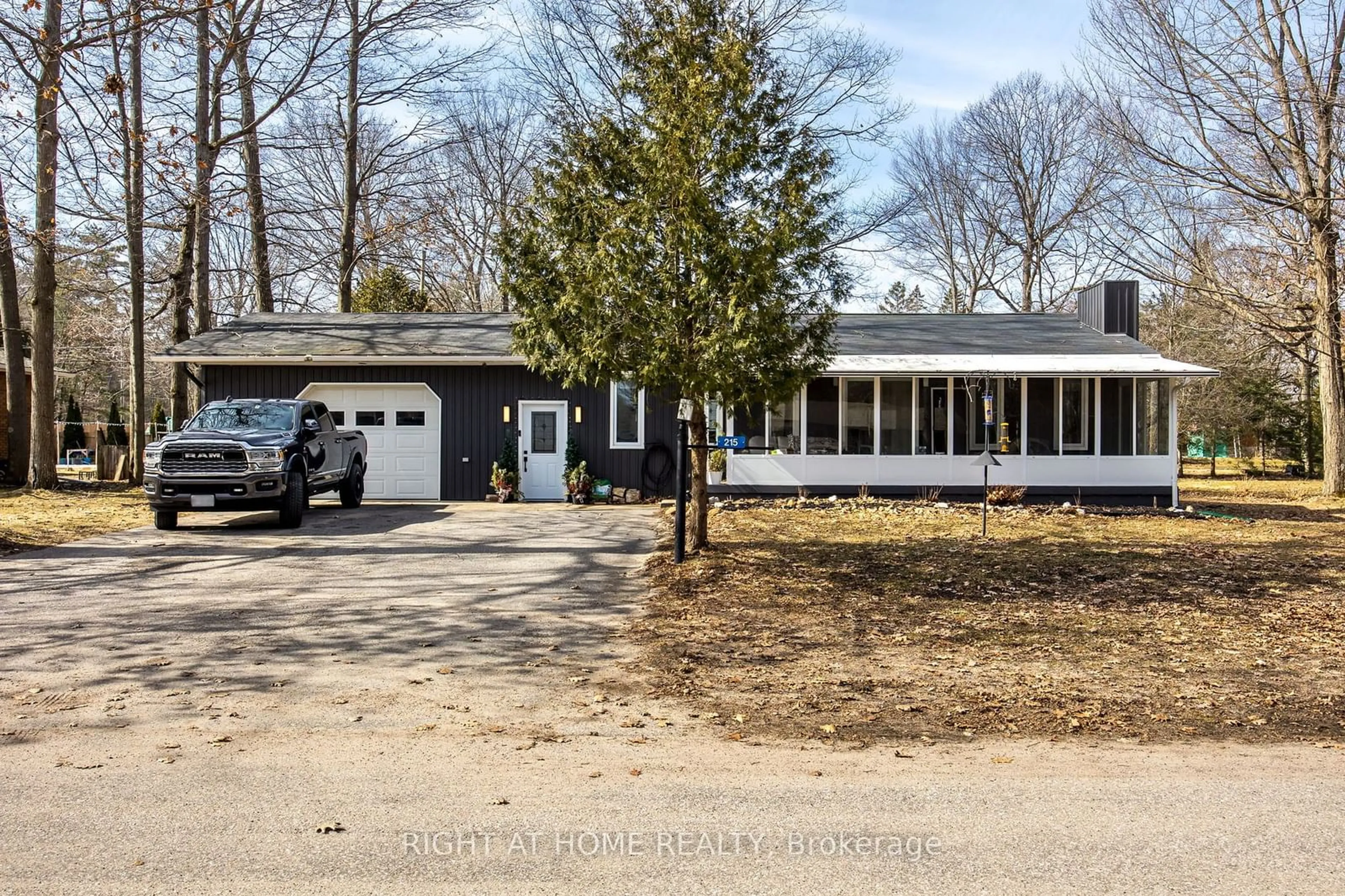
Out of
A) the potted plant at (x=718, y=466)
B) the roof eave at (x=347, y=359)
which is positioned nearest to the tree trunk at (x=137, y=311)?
the roof eave at (x=347, y=359)

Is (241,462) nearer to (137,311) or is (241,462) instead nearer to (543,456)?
(543,456)

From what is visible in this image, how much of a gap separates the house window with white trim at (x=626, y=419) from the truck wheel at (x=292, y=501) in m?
6.29

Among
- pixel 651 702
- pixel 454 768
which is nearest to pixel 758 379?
pixel 651 702

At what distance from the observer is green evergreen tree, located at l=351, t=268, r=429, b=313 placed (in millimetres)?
30125

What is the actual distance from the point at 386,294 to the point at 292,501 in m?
17.6

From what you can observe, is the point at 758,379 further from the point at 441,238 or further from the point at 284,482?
the point at 441,238

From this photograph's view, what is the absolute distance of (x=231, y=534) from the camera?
44.2 feet

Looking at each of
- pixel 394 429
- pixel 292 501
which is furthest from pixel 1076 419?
pixel 292 501

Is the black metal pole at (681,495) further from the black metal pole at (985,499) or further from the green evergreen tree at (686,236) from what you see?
→ the black metal pole at (985,499)

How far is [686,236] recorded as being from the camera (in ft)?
32.6

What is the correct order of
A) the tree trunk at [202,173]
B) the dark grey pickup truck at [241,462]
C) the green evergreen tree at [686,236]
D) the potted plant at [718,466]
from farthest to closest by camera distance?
1. the potted plant at [718,466]
2. the tree trunk at [202,173]
3. the dark grey pickup truck at [241,462]
4. the green evergreen tree at [686,236]

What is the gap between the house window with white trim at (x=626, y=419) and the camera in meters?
18.7

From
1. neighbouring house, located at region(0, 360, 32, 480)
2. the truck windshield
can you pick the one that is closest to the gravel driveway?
the truck windshield

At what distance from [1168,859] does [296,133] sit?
19.7m
